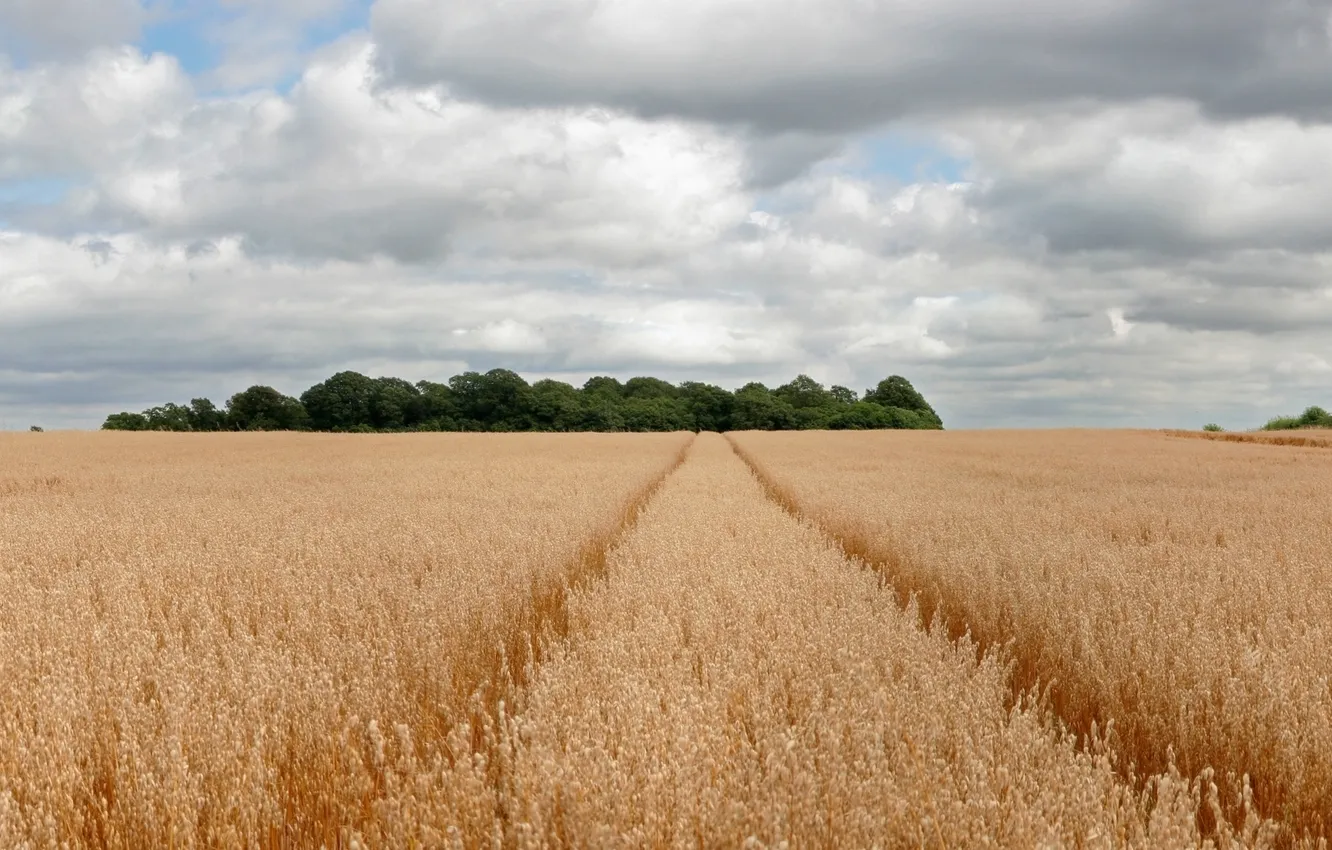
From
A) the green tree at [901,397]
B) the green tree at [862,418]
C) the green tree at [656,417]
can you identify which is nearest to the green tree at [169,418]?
the green tree at [656,417]

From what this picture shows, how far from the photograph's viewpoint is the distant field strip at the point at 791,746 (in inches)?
106

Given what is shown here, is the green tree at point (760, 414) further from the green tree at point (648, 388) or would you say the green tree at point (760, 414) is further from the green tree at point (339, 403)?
the green tree at point (339, 403)

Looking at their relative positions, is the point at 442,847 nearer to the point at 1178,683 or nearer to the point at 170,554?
the point at 1178,683

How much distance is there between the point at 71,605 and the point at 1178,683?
6.29m

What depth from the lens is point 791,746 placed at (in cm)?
287

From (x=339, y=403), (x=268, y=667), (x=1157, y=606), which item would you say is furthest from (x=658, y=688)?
(x=339, y=403)

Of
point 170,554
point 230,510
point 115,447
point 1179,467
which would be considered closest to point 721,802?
point 170,554

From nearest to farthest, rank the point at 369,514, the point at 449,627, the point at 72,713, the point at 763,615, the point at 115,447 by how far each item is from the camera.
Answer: the point at 72,713 → the point at 449,627 → the point at 763,615 → the point at 369,514 → the point at 115,447

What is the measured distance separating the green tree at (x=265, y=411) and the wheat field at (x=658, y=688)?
84048mm

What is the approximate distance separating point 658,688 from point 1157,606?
143 inches

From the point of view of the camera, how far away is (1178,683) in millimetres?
4238

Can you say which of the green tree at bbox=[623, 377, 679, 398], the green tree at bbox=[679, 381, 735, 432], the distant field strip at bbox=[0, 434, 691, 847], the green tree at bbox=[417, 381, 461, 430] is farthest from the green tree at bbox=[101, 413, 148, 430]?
the distant field strip at bbox=[0, 434, 691, 847]

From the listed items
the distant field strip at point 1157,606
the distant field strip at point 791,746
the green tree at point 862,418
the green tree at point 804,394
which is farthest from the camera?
the green tree at point 804,394

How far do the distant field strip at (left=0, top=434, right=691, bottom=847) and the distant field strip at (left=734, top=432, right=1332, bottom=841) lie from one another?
2.71 m
